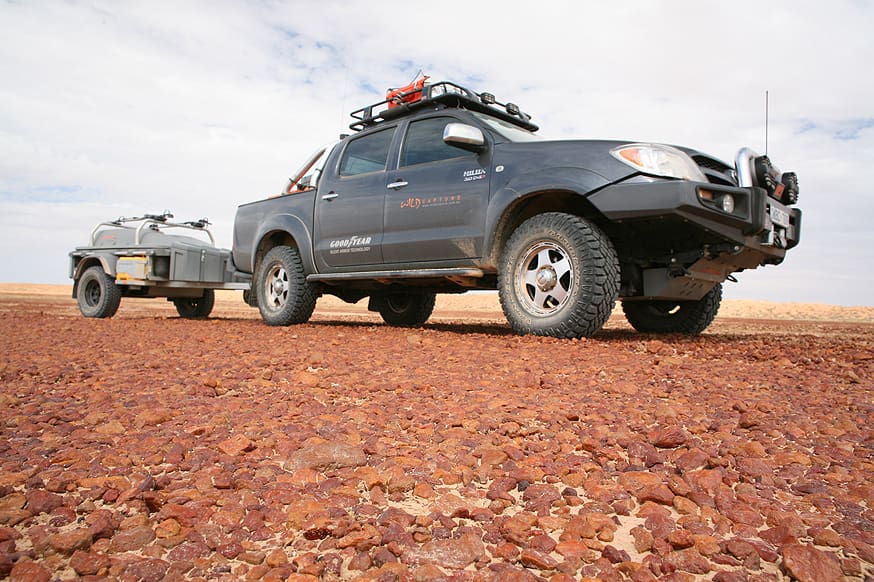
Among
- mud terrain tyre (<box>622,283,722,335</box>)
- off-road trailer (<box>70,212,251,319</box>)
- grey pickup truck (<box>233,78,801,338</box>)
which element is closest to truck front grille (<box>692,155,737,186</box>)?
grey pickup truck (<box>233,78,801,338</box>)

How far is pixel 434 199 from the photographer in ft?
17.4

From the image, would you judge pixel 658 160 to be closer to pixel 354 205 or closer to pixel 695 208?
pixel 695 208

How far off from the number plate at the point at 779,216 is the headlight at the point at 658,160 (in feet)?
2.35

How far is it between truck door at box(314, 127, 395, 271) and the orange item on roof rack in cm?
39

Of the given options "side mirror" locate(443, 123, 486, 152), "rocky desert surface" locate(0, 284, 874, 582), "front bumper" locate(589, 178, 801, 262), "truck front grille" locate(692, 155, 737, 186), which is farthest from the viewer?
"side mirror" locate(443, 123, 486, 152)

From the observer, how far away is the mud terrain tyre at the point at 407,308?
795cm

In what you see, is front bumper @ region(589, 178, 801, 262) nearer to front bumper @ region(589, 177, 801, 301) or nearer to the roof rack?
front bumper @ region(589, 177, 801, 301)

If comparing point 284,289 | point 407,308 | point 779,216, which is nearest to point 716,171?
point 779,216

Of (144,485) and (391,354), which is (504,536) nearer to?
(144,485)

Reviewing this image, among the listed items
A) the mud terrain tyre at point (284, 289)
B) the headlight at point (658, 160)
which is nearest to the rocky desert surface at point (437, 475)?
the headlight at point (658, 160)

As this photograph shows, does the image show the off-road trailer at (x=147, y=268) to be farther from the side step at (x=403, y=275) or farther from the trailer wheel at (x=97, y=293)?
the side step at (x=403, y=275)

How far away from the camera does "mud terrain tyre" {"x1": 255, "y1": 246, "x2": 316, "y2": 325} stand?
257 inches

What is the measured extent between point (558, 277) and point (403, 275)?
159cm

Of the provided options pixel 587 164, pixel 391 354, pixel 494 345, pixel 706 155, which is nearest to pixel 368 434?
pixel 391 354
